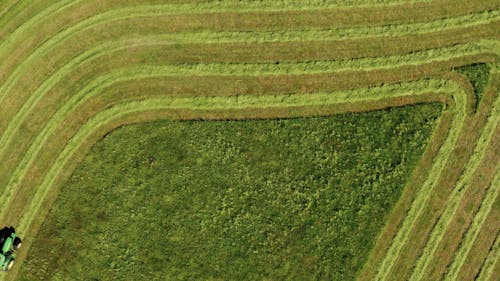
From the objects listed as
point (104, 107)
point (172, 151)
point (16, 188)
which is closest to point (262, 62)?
point (172, 151)

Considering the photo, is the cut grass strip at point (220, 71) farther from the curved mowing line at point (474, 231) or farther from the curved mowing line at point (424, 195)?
the curved mowing line at point (474, 231)

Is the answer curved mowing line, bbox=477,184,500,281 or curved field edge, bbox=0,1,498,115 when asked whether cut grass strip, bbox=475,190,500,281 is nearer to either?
curved mowing line, bbox=477,184,500,281

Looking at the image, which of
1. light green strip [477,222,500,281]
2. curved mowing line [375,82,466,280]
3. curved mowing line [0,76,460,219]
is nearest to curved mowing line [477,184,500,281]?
light green strip [477,222,500,281]

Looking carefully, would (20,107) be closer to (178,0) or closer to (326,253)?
(178,0)

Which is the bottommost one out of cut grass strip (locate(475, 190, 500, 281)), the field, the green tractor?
the green tractor

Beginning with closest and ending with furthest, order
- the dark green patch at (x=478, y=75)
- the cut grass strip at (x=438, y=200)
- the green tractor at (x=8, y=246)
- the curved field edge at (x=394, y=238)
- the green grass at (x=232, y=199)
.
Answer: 1. the green tractor at (x=8, y=246)
2. the green grass at (x=232, y=199)
3. the curved field edge at (x=394, y=238)
4. the cut grass strip at (x=438, y=200)
5. the dark green patch at (x=478, y=75)

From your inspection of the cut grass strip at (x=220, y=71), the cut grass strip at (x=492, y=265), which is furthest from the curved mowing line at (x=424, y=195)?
the cut grass strip at (x=492, y=265)
